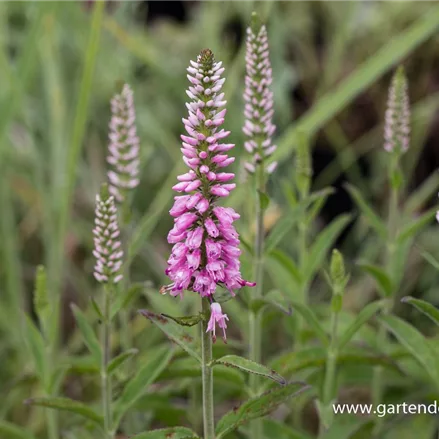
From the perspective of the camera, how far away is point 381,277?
215 centimetres

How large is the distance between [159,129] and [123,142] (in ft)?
6.29

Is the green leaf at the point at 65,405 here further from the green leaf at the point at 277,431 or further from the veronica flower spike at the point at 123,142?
the veronica flower spike at the point at 123,142

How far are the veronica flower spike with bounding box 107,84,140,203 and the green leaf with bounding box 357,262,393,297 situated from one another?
76cm

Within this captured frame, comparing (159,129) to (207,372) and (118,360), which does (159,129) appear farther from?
(207,372)

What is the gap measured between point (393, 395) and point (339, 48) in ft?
7.54

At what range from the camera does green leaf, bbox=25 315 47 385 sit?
6.65 ft

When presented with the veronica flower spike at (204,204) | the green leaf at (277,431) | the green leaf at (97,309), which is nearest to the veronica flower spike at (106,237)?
the green leaf at (97,309)

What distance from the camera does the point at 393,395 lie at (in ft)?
8.32

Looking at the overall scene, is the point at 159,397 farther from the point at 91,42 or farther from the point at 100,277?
the point at 91,42

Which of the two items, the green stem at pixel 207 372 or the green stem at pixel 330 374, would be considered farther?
the green stem at pixel 330 374

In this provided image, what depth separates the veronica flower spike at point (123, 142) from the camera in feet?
6.95

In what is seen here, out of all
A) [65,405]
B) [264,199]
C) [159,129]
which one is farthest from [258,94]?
[159,129]

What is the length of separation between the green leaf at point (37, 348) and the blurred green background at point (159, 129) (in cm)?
22

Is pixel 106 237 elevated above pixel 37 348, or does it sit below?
above
